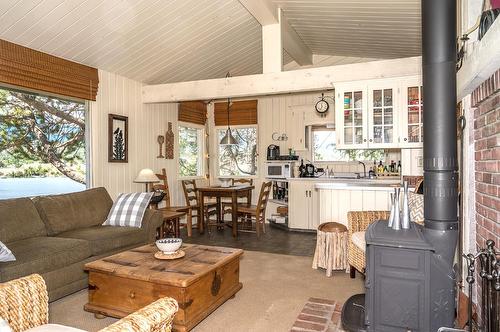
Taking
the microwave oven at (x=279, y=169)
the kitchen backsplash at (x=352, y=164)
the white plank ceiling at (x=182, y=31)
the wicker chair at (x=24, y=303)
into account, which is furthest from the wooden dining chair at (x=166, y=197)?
the wicker chair at (x=24, y=303)

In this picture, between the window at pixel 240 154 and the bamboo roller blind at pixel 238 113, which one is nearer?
the bamboo roller blind at pixel 238 113

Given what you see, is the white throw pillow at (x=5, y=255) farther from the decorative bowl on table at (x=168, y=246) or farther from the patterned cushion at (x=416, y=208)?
the patterned cushion at (x=416, y=208)

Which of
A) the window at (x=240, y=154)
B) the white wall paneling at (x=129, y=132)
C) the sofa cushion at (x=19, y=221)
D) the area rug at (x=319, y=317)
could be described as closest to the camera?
the area rug at (x=319, y=317)

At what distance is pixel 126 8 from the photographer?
11.8 ft

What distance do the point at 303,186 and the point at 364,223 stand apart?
254cm

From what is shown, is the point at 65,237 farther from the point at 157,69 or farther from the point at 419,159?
the point at 419,159

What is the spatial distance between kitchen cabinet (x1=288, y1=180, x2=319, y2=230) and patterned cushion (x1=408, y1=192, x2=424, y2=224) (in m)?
2.54

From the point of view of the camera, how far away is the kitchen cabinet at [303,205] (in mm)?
5879

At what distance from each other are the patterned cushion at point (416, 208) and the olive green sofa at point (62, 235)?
2.82 meters

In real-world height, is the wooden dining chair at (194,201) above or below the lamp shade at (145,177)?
below

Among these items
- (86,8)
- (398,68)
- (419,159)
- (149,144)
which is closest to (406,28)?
(398,68)

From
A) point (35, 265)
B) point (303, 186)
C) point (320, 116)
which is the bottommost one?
point (35, 265)

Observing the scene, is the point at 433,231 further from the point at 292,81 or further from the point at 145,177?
the point at 145,177

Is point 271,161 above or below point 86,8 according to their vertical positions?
below
